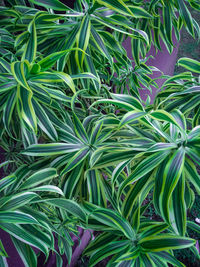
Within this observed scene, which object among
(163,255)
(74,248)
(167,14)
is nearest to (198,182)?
(163,255)

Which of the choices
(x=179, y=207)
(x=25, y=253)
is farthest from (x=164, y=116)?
(x=25, y=253)

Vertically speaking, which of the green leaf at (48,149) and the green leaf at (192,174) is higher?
the green leaf at (48,149)

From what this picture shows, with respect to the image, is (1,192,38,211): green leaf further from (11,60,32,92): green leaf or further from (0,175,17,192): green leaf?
(11,60,32,92): green leaf

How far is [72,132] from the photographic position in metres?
0.70

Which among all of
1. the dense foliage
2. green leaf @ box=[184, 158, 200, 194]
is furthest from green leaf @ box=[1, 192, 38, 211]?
green leaf @ box=[184, 158, 200, 194]

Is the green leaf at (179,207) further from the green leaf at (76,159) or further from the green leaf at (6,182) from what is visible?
the green leaf at (6,182)

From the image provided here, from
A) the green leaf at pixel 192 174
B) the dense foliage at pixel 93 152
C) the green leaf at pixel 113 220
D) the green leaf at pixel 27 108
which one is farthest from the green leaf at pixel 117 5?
the green leaf at pixel 113 220

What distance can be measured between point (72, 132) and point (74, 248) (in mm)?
1292

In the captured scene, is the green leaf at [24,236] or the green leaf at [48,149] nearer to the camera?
the green leaf at [24,236]

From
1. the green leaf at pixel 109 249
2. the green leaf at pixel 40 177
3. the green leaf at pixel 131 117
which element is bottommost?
the green leaf at pixel 109 249

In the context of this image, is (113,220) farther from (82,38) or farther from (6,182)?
(82,38)

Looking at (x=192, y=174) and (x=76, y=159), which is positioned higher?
(x=76, y=159)

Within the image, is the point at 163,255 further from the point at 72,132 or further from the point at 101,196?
the point at 72,132

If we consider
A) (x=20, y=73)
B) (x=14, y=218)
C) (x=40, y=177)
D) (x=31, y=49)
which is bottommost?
(x=14, y=218)
